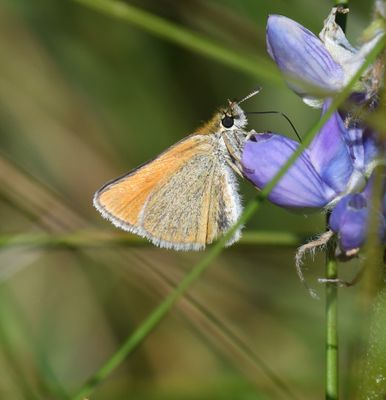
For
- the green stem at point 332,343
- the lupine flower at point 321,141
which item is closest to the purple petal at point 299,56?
the lupine flower at point 321,141

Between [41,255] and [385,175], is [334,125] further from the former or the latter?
[41,255]

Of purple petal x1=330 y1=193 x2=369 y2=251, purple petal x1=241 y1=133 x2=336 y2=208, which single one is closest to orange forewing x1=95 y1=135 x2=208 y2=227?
purple petal x1=241 y1=133 x2=336 y2=208

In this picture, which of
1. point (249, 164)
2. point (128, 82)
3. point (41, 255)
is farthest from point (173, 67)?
point (249, 164)

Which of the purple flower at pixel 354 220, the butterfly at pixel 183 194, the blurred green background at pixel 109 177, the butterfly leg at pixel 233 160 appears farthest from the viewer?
the blurred green background at pixel 109 177

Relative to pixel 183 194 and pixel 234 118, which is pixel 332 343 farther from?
pixel 183 194

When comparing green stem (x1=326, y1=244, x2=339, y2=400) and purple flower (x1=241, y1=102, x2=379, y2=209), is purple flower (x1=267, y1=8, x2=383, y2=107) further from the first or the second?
green stem (x1=326, y1=244, x2=339, y2=400)

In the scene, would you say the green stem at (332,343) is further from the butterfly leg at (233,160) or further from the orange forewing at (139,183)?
the orange forewing at (139,183)
